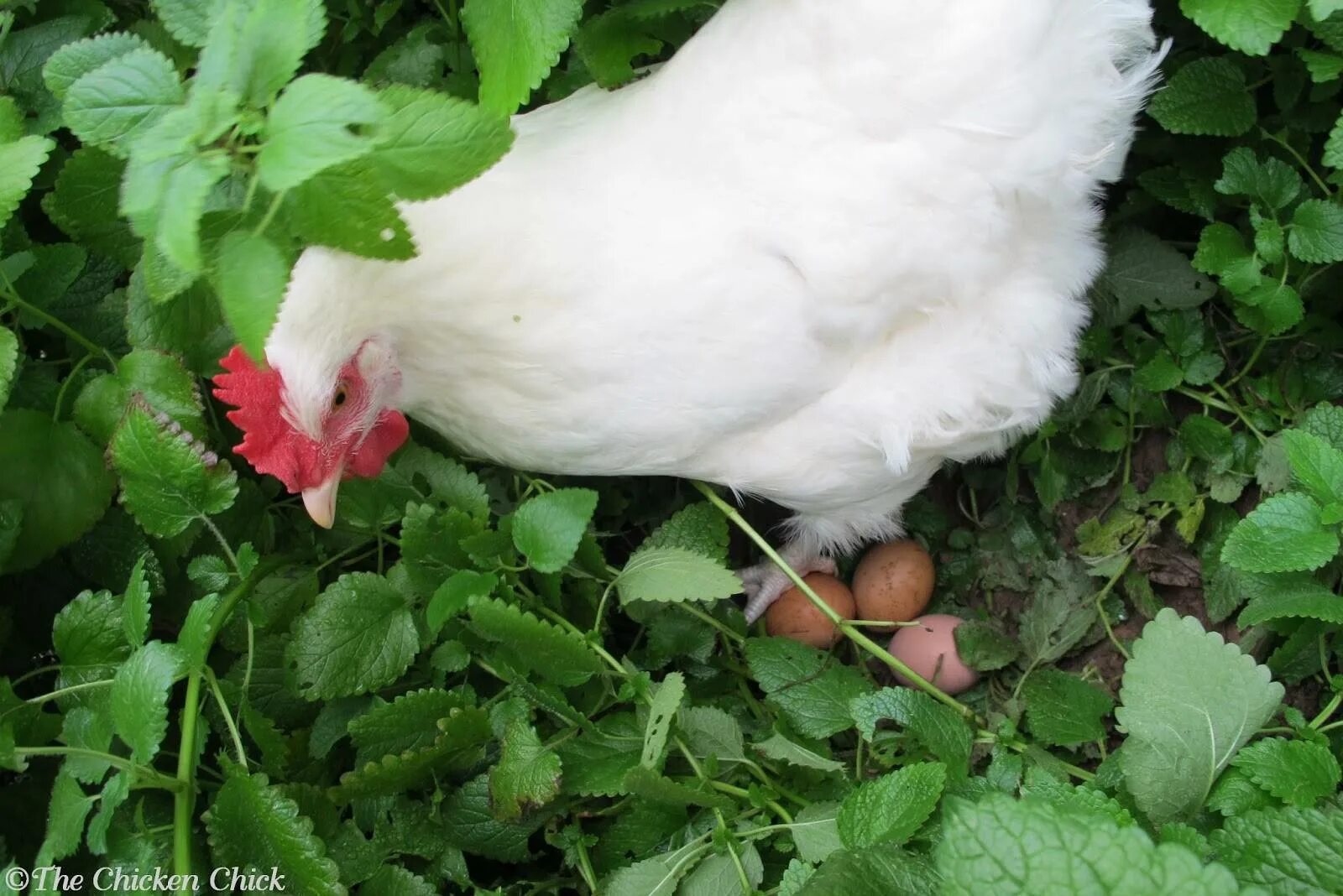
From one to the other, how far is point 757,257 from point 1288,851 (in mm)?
831

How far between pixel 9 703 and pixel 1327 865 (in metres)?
1.47

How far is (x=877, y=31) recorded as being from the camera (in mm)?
1139

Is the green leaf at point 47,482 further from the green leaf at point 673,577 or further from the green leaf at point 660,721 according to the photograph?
the green leaf at point 660,721

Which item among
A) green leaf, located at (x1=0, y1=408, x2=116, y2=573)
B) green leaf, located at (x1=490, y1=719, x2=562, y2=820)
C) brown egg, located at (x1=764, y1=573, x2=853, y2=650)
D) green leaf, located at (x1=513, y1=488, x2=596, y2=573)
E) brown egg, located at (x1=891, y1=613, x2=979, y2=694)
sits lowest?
brown egg, located at (x1=891, y1=613, x2=979, y2=694)

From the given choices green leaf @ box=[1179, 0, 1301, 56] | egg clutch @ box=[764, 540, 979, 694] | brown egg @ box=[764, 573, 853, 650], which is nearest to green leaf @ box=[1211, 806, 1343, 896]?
egg clutch @ box=[764, 540, 979, 694]

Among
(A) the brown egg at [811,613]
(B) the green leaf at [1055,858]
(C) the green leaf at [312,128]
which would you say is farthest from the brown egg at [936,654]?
(C) the green leaf at [312,128]

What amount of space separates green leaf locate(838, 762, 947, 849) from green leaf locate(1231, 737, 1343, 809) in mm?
339

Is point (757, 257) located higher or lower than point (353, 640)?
higher

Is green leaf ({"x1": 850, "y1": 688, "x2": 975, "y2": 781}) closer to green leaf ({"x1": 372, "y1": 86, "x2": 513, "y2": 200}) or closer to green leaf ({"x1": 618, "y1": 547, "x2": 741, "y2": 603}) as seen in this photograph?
green leaf ({"x1": 618, "y1": 547, "x2": 741, "y2": 603})

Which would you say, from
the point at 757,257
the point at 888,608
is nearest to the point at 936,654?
the point at 888,608

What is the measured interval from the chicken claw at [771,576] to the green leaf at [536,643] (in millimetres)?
419

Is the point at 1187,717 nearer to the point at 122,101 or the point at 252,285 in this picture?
the point at 252,285

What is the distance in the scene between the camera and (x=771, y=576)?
171 cm

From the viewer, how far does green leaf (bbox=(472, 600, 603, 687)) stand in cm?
124
